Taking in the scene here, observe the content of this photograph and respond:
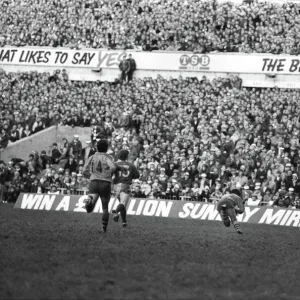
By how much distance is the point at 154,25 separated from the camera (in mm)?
Answer: 42625

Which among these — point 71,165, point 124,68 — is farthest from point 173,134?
point 124,68

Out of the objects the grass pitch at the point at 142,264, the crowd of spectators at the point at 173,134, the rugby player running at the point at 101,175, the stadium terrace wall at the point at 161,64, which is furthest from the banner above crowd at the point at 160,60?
the rugby player running at the point at 101,175

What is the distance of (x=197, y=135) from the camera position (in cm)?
3488

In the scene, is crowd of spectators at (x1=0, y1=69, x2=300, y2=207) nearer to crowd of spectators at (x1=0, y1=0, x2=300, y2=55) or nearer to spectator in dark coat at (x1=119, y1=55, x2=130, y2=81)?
spectator in dark coat at (x1=119, y1=55, x2=130, y2=81)

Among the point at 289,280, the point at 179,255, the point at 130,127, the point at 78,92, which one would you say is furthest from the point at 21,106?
the point at 289,280

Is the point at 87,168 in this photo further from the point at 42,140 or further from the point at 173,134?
the point at 42,140

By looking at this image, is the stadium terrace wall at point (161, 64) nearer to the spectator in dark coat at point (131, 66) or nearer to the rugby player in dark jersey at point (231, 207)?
the spectator in dark coat at point (131, 66)

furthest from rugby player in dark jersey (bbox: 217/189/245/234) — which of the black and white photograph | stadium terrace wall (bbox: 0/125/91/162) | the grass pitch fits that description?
stadium terrace wall (bbox: 0/125/91/162)

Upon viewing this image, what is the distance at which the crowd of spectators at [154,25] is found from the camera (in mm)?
40781

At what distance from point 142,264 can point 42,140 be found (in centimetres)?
2547

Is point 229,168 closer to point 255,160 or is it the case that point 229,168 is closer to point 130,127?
point 255,160

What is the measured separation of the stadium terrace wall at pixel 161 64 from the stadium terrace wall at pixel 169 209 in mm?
12299

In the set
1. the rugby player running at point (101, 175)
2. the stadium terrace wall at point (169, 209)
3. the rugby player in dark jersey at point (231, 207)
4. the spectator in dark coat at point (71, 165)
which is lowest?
the rugby player running at point (101, 175)

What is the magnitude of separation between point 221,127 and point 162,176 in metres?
3.36
